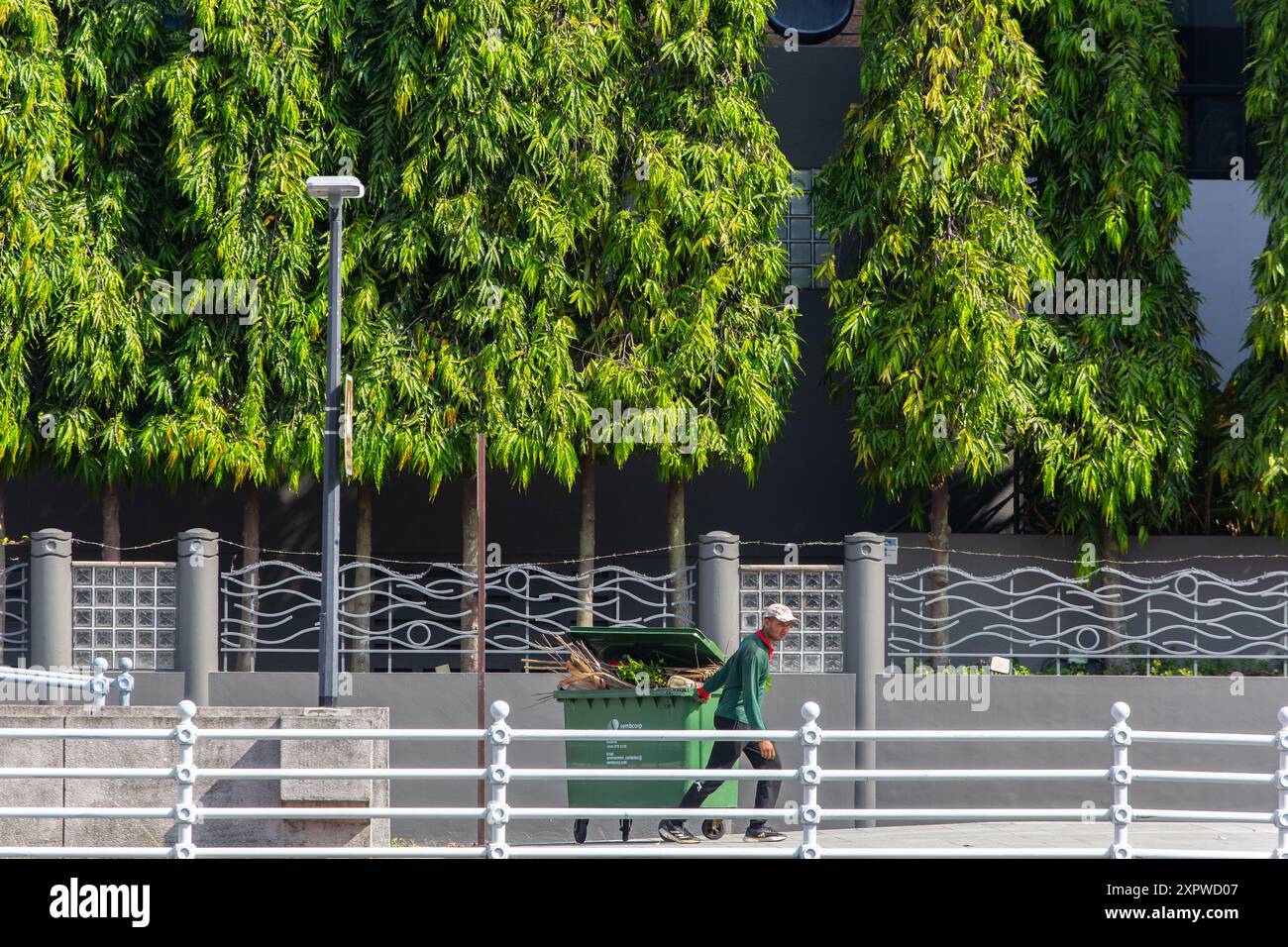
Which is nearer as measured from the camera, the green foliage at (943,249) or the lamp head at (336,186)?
the lamp head at (336,186)

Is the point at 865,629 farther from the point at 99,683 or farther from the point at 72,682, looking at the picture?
the point at 72,682

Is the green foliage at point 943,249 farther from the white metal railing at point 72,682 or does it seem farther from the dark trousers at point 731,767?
the white metal railing at point 72,682

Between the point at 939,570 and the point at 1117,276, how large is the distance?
16.0 feet

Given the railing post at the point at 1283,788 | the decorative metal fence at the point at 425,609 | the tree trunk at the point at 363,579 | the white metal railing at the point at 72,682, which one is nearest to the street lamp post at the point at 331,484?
the decorative metal fence at the point at 425,609

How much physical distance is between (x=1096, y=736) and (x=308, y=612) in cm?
1216

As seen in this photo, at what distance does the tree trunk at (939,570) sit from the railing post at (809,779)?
18.7ft

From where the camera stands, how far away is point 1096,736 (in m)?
10.4

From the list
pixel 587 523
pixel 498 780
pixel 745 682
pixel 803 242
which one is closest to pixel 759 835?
pixel 745 682

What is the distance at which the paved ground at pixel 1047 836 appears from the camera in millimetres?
12266

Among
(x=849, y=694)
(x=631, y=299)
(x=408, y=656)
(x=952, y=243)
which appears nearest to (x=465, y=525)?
(x=408, y=656)

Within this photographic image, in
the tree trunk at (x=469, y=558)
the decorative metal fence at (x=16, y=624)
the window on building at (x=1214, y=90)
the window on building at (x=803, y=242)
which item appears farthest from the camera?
the window on building at (x=1214, y=90)

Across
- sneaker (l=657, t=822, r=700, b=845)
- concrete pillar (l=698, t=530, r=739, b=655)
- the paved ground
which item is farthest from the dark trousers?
concrete pillar (l=698, t=530, r=739, b=655)

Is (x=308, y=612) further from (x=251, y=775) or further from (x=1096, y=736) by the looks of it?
(x=1096, y=736)

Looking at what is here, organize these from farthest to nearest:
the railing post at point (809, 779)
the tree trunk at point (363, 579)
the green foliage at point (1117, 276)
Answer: the green foliage at point (1117, 276), the tree trunk at point (363, 579), the railing post at point (809, 779)
